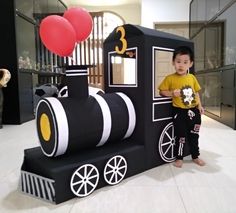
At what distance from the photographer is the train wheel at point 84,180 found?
53.0 inches

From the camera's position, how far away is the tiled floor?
4.10 ft

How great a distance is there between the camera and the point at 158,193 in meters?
1.41

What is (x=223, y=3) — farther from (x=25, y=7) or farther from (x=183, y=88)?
(x=25, y=7)

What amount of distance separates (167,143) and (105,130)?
21.6 inches

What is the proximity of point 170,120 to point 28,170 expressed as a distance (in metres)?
1.03

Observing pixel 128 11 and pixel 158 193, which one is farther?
pixel 128 11

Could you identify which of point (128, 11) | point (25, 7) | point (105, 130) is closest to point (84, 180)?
point (105, 130)

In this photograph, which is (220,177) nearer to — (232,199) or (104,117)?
(232,199)

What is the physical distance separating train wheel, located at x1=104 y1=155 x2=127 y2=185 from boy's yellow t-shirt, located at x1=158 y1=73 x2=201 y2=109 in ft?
1.95

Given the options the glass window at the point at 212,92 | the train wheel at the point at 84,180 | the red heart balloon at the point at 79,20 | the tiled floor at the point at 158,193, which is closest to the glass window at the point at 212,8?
the glass window at the point at 212,92

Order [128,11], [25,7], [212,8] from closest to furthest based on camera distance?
[25,7], [212,8], [128,11]

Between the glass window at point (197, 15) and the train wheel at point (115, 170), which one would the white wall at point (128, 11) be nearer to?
the glass window at point (197, 15)

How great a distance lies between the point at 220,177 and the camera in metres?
1.63

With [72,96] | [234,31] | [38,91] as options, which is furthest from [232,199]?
[38,91]
